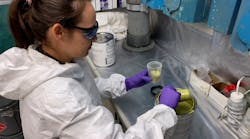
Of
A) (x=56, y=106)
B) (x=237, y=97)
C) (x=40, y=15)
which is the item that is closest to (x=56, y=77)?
(x=56, y=106)

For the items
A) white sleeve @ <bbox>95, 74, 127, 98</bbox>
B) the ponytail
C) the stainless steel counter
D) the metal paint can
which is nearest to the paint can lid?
the stainless steel counter

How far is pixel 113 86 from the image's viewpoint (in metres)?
1.16

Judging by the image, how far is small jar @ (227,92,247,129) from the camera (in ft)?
2.96

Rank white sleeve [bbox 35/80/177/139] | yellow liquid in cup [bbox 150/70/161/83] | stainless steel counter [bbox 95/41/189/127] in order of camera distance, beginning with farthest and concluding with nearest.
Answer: yellow liquid in cup [bbox 150/70/161/83] < stainless steel counter [bbox 95/41/189/127] < white sleeve [bbox 35/80/177/139]

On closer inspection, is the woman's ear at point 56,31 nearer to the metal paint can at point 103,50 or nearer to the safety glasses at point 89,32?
the safety glasses at point 89,32

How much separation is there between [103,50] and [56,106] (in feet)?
2.26

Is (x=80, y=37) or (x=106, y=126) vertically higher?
(x=80, y=37)

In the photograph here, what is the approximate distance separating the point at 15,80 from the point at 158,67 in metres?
0.75

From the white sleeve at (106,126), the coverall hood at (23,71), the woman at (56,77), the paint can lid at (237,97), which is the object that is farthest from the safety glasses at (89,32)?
the paint can lid at (237,97)

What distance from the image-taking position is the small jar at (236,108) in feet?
2.96

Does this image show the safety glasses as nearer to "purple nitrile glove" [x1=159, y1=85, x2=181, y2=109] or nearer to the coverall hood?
the coverall hood

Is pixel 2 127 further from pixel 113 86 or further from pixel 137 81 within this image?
pixel 137 81

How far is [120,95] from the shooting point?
118 centimetres

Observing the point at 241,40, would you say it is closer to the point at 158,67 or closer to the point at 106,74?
the point at 158,67
